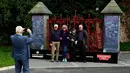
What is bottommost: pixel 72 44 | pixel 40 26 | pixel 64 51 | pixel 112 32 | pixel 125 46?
pixel 125 46

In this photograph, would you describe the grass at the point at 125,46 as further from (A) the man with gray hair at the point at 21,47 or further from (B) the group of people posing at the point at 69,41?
(A) the man with gray hair at the point at 21,47

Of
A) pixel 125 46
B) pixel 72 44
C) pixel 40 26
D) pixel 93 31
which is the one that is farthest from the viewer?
pixel 125 46

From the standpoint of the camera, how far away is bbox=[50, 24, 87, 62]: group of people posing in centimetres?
1827

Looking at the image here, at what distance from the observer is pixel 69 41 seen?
18.7 m

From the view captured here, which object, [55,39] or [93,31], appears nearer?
[55,39]

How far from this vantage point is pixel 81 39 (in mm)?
18203

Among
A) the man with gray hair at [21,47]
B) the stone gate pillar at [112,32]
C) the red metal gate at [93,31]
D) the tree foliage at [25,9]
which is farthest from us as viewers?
the tree foliage at [25,9]

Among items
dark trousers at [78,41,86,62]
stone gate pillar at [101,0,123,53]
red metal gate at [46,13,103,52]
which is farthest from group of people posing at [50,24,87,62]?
stone gate pillar at [101,0,123,53]

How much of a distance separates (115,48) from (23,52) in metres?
7.73

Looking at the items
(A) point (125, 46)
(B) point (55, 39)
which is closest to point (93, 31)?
(B) point (55, 39)

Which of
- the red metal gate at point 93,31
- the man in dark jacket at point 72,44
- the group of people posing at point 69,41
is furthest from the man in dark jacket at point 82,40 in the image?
the red metal gate at point 93,31

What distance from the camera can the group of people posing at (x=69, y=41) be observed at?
18266mm

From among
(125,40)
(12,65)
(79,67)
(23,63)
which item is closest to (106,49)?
(79,67)

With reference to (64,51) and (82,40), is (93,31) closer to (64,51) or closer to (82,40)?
(82,40)
